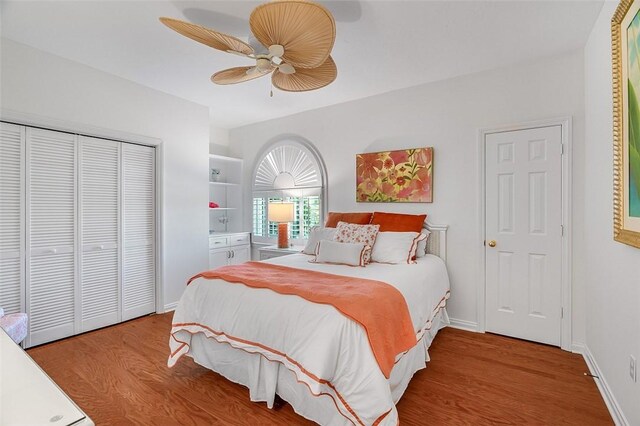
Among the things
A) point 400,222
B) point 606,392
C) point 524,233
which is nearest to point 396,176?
point 400,222

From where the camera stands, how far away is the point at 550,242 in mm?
2805

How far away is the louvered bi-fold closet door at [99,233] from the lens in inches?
122

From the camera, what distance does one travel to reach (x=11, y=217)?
2.64 m

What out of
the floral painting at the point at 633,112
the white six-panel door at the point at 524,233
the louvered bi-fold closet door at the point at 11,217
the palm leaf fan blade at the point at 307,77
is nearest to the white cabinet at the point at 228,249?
the louvered bi-fold closet door at the point at 11,217

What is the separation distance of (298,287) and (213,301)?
678 millimetres

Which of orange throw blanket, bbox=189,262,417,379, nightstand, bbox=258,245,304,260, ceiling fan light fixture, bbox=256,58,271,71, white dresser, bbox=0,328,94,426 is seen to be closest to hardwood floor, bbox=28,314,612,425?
orange throw blanket, bbox=189,262,417,379

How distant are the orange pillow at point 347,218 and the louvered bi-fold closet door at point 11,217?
114 inches

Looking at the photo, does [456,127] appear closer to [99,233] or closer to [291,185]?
[291,185]

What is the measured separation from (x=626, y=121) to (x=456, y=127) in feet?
5.60

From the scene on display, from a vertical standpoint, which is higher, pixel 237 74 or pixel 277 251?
pixel 237 74

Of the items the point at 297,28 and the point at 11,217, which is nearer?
the point at 297,28

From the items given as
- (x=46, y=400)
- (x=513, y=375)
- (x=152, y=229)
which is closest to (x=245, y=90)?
(x=152, y=229)

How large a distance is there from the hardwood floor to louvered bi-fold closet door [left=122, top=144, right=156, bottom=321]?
2.11 ft

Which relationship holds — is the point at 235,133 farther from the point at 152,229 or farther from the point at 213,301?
the point at 213,301
